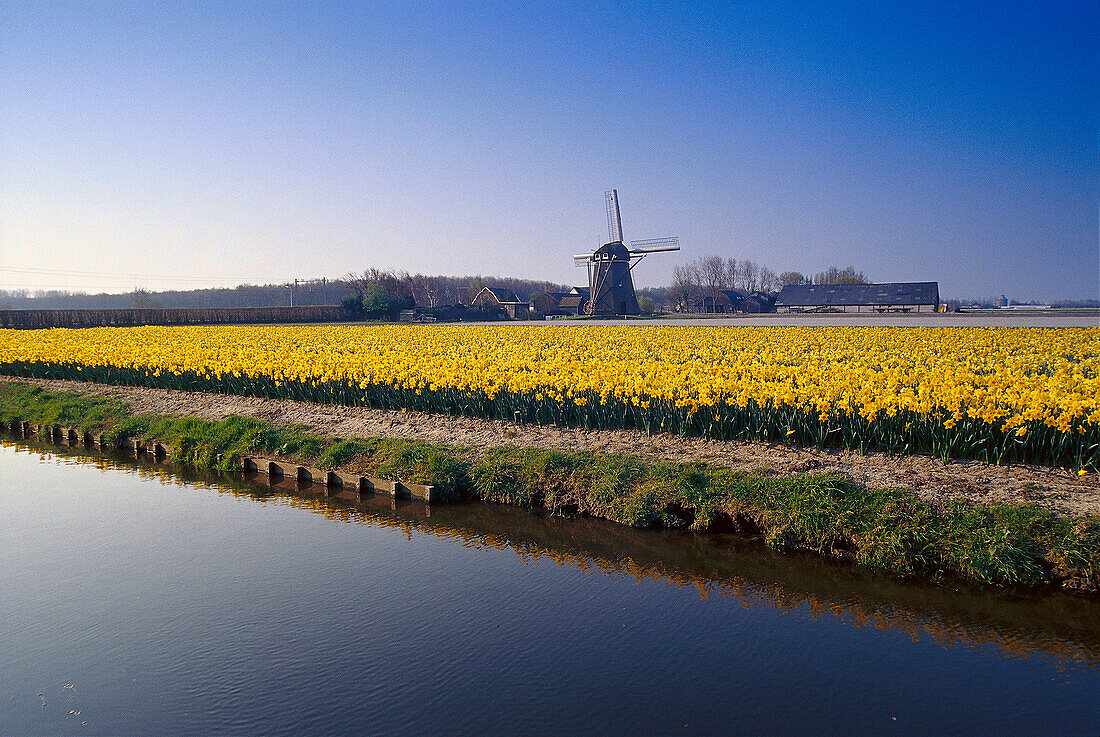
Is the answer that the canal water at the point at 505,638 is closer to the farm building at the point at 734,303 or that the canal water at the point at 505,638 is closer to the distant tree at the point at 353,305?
the distant tree at the point at 353,305

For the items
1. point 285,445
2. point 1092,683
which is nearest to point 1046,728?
point 1092,683

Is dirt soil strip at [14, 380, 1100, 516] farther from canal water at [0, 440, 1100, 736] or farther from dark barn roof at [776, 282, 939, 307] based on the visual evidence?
dark barn roof at [776, 282, 939, 307]

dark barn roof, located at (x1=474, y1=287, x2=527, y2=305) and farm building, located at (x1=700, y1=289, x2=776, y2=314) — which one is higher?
dark barn roof, located at (x1=474, y1=287, x2=527, y2=305)

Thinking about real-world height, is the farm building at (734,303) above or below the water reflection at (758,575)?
above

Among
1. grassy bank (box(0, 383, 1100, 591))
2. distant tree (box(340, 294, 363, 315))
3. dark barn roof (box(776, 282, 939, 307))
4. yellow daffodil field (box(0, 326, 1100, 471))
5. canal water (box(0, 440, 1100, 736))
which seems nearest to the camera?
canal water (box(0, 440, 1100, 736))

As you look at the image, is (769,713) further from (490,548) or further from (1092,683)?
(490,548)

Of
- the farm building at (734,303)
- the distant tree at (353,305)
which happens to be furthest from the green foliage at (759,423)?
the farm building at (734,303)

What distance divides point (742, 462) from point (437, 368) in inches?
242

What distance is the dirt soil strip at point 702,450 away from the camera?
7.50 m

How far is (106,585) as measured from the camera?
273 inches

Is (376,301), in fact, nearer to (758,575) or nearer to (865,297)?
(865,297)

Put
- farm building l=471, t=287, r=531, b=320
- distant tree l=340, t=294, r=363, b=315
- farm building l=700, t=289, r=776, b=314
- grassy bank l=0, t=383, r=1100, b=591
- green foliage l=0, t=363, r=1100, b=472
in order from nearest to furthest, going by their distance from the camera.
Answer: grassy bank l=0, t=383, r=1100, b=591, green foliage l=0, t=363, r=1100, b=472, distant tree l=340, t=294, r=363, b=315, farm building l=471, t=287, r=531, b=320, farm building l=700, t=289, r=776, b=314

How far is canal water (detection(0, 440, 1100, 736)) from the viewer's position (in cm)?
470

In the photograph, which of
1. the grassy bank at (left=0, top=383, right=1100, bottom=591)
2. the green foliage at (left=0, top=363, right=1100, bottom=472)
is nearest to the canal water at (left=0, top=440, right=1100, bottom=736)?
the grassy bank at (left=0, top=383, right=1100, bottom=591)
